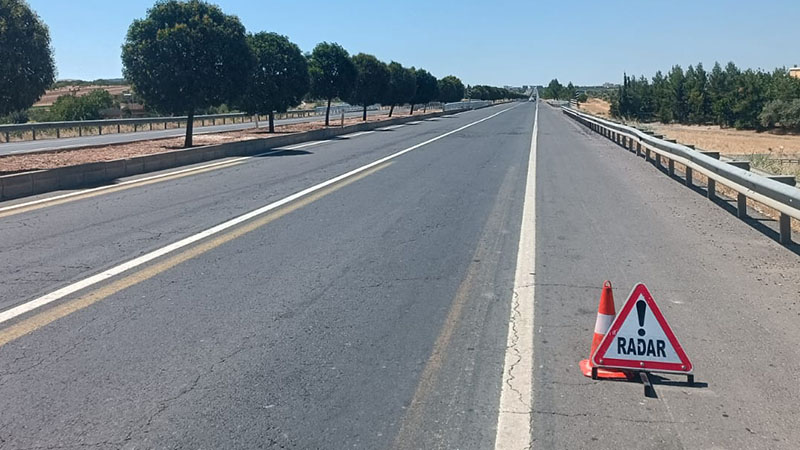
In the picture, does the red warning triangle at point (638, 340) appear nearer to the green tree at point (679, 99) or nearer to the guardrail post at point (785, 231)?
the guardrail post at point (785, 231)

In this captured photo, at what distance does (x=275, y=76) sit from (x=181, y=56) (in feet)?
40.8

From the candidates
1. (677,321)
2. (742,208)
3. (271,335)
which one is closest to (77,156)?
(742,208)

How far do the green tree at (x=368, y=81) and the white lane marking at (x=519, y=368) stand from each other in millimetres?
50049

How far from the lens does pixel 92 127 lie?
47812 millimetres

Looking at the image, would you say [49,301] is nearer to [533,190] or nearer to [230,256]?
[230,256]

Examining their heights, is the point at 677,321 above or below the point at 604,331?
below

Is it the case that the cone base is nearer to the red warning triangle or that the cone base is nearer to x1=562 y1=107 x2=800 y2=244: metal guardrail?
the red warning triangle

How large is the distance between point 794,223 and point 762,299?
585cm

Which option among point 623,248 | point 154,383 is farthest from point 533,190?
point 154,383

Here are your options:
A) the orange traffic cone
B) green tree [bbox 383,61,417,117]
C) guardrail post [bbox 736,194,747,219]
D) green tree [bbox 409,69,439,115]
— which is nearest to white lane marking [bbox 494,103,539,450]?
the orange traffic cone

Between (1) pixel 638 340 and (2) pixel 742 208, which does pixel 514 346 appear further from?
(2) pixel 742 208

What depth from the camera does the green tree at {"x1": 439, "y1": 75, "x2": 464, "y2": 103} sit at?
4771 inches

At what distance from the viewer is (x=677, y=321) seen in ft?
20.6

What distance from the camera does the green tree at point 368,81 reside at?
193 feet
